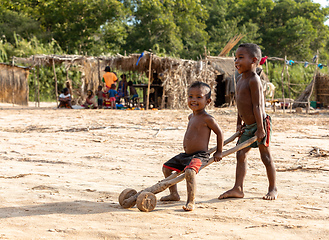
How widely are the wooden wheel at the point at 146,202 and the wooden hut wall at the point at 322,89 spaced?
16685mm

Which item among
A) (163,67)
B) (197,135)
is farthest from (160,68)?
(197,135)

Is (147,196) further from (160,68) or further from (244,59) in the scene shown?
(160,68)

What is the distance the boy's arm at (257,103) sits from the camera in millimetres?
2910

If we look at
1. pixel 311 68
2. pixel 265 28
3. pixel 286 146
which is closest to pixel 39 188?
pixel 286 146

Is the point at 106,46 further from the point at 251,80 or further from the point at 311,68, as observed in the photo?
the point at 251,80

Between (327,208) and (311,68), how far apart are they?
74.8ft

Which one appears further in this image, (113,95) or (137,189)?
(113,95)

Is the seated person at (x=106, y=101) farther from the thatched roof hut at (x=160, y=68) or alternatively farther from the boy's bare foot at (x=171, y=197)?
the boy's bare foot at (x=171, y=197)

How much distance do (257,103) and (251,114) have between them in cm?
13

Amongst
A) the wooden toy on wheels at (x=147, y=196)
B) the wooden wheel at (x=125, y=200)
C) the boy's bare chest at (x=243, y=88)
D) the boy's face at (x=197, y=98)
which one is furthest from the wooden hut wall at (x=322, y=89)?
the wooden wheel at (x=125, y=200)

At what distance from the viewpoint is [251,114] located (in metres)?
3.03

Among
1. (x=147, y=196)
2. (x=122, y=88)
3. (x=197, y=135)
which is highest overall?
(x=122, y=88)

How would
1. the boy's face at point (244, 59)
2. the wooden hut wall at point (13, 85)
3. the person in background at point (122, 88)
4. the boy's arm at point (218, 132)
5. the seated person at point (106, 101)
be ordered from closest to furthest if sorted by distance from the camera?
the boy's arm at point (218, 132)
the boy's face at point (244, 59)
the seated person at point (106, 101)
the person in background at point (122, 88)
the wooden hut wall at point (13, 85)

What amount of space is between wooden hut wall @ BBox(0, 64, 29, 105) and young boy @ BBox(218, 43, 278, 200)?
15.1 m
